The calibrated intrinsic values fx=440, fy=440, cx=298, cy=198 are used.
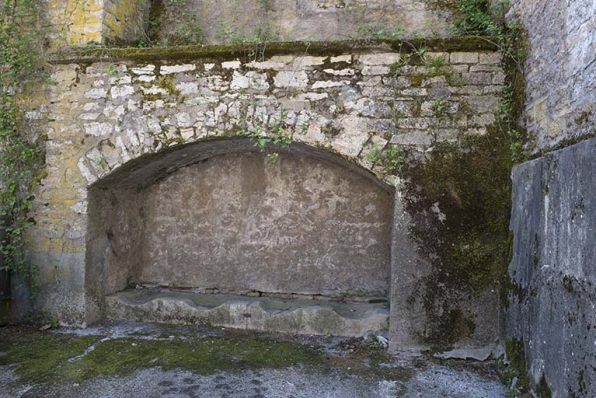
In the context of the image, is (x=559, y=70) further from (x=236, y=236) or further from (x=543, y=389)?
(x=236, y=236)

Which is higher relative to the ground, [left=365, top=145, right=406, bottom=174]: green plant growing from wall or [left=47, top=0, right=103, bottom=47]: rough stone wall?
[left=47, top=0, right=103, bottom=47]: rough stone wall

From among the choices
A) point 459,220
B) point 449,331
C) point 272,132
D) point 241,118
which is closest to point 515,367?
point 449,331

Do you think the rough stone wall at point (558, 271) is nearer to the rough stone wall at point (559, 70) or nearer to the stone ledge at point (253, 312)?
the rough stone wall at point (559, 70)

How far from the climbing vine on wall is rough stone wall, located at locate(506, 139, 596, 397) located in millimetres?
4277

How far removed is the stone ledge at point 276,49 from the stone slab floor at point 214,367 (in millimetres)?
2554

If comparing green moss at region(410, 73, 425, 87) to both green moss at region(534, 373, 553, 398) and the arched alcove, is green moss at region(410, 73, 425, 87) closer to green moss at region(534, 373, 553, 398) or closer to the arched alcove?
the arched alcove


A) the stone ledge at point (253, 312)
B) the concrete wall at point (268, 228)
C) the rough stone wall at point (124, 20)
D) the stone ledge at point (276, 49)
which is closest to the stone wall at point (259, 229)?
the concrete wall at point (268, 228)

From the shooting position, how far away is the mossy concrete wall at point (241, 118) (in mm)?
3633

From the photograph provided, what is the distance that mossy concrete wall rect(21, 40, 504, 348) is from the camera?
363 cm

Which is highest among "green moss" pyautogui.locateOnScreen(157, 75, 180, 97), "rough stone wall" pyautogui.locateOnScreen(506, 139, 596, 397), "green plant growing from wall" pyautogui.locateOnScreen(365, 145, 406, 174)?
"green moss" pyautogui.locateOnScreen(157, 75, 180, 97)

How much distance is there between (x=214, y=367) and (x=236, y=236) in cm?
167

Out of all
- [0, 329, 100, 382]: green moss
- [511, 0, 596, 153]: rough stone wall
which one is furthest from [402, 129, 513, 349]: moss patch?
[0, 329, 100, 382]: green moss

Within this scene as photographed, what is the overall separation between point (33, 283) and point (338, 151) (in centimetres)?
318

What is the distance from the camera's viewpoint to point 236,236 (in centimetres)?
485
